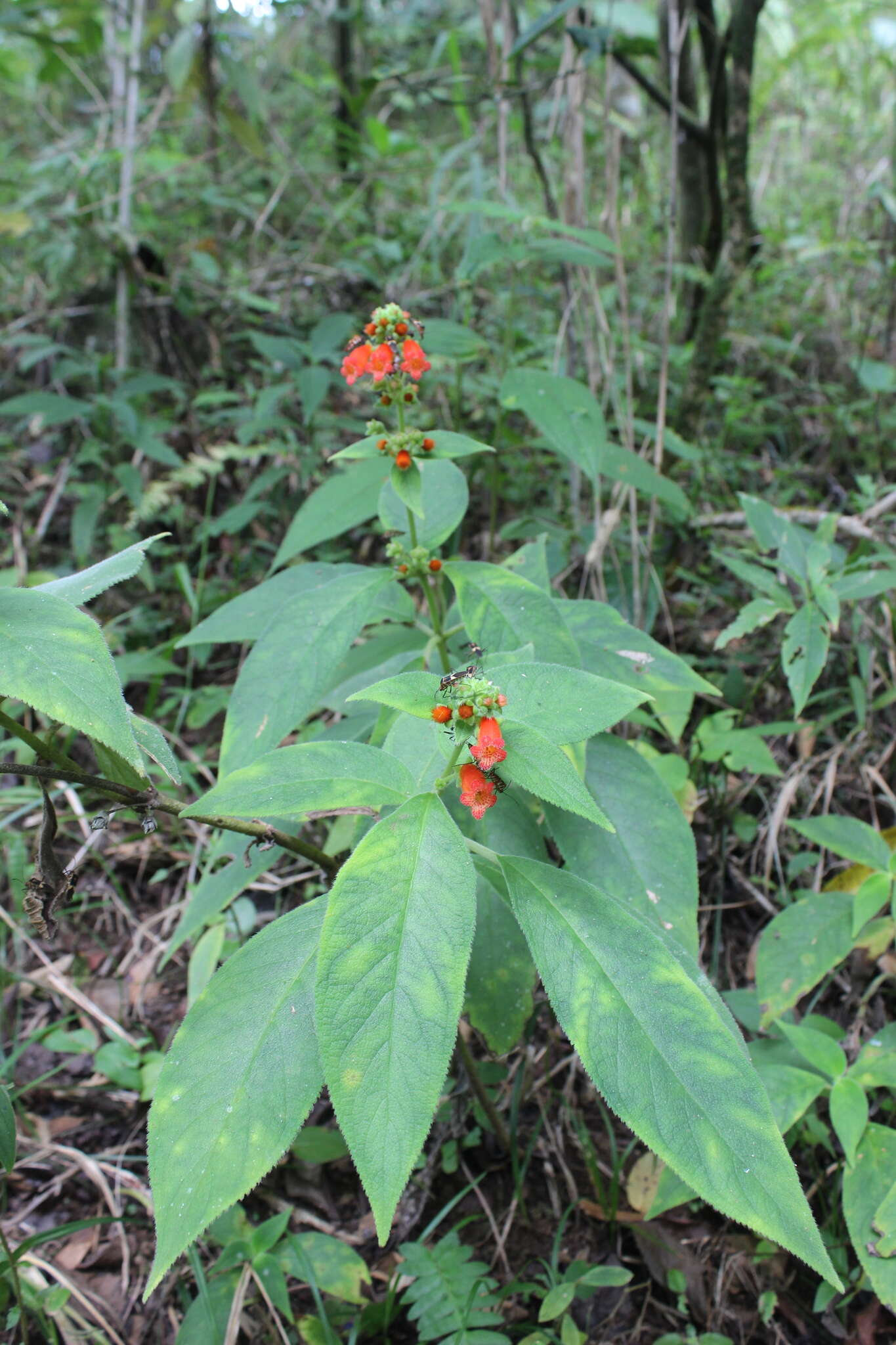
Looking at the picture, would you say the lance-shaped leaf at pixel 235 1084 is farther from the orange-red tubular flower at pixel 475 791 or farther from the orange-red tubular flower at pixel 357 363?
the orange-red tubular flower at pixel 357 363

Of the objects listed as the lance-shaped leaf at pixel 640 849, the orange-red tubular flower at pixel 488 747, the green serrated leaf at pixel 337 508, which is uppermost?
the green serrated leaf at pixel 337 508

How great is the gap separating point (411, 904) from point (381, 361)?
0.90 m

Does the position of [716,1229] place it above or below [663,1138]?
below

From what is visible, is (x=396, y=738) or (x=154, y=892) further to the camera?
(x=154, y=892)

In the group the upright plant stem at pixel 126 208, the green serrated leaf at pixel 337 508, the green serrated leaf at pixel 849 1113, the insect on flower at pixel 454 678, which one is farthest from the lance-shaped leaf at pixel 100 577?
the upright plant stem at pixel 126 208

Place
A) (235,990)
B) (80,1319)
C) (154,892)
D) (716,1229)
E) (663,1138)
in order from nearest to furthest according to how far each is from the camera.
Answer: (663,1138) < (235,990) < (80,1319) < (716,1229) < (154,892)

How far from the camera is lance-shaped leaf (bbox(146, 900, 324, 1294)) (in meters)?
0.90

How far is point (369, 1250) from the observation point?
1642 mm

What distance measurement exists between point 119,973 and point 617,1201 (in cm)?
131

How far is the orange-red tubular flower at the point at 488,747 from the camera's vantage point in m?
0.90

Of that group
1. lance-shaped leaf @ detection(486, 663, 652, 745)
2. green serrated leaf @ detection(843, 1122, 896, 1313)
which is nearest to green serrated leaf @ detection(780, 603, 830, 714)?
green serrated leaf @ detection(843, 1122, 896, 1313)

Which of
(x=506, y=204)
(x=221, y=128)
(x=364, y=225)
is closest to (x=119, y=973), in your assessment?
(x=506, y=204)

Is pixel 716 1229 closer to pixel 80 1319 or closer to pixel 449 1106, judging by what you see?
pixel 449 1106

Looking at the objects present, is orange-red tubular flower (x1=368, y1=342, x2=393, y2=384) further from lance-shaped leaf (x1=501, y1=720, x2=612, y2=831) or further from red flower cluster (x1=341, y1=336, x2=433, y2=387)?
lance-shaped leaf (x1=501, y1=720, x2=612, y2=831)
